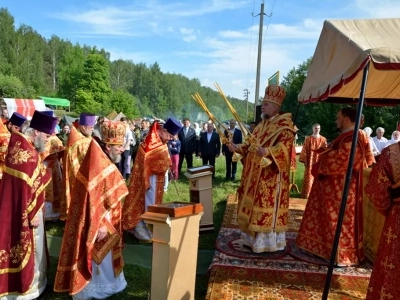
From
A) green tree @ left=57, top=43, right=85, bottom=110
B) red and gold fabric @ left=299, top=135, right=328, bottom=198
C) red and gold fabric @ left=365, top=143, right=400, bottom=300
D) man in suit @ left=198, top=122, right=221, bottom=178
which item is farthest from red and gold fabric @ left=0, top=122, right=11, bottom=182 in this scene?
green tree @ left=57, top=43, right=85, bottom=110

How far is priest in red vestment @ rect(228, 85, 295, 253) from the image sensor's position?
4.75 m

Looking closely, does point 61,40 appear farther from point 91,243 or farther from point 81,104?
point 91,243

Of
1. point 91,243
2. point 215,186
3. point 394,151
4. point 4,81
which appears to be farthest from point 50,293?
point 4,81

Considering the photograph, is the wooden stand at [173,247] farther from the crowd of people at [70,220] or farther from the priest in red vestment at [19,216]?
the priest in red vestment at [19,216]

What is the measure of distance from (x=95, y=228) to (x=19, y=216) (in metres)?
0.72

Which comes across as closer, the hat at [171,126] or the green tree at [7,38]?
the hat at [171,126]

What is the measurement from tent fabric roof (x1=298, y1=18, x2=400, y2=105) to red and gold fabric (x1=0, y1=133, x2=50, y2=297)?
2914 mm

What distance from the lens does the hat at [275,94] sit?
15.9ft

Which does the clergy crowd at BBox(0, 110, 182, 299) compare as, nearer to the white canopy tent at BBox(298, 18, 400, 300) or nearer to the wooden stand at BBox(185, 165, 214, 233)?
the white canopy tent at BBox(298, 18, 400, 300)

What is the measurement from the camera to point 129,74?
7475cm

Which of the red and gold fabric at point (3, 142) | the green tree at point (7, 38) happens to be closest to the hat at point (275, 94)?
the red and gold fabric at point (3, 142)

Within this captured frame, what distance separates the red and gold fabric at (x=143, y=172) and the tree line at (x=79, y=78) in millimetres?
32182

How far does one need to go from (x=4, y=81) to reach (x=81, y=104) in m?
13.0

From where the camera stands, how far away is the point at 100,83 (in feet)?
160
